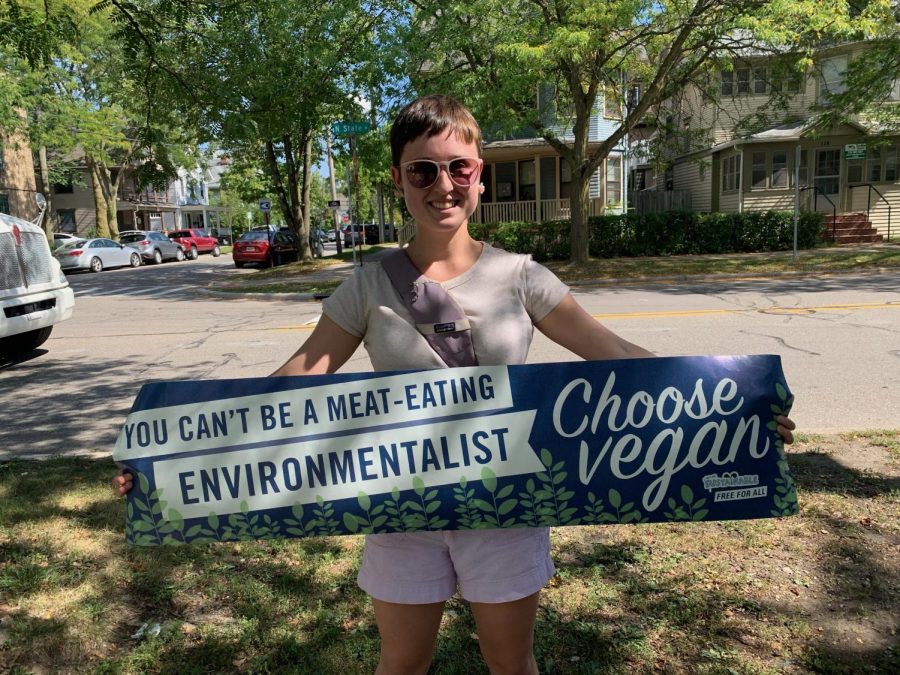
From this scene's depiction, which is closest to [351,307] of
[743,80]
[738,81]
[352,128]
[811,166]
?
[352,128]

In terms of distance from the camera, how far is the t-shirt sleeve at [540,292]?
1.85 m

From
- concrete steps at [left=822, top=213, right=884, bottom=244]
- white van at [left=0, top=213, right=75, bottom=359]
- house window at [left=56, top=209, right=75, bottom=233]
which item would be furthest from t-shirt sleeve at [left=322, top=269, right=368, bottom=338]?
Result: house window at [left=56, top=209, right=75, bottom=233]

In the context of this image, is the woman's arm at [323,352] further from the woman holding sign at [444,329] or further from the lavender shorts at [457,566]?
the lavender shorts at [457,566]

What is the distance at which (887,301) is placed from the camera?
10648mm

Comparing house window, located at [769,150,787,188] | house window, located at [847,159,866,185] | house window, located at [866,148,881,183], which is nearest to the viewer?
house window, located at [866,148,881,183]

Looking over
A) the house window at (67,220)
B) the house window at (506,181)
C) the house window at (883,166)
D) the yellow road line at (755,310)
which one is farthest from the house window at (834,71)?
the house window at (67,220)

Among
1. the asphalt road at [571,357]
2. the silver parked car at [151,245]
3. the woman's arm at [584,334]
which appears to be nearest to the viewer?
the woman's arm at [584,334]

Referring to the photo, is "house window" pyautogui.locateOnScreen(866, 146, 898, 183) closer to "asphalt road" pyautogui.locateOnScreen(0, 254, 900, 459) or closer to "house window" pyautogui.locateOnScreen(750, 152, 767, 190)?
"house window" pyautogui.locateOnScreen(750, 152, 767, 190)

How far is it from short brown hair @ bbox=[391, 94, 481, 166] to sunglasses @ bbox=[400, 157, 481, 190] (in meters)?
0.06

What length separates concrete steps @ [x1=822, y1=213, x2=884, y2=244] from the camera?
2255 cm

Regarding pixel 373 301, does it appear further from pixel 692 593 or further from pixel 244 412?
pixel 692 593

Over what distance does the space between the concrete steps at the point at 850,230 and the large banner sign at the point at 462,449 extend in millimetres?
23477

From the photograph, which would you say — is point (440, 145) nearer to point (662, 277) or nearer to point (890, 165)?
point (662, 277)

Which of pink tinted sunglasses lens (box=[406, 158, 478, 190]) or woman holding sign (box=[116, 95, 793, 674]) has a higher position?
pink tinted sunglasses lens (box=[406, 158, 478, 190])
